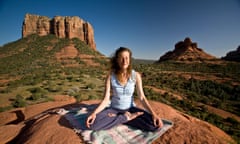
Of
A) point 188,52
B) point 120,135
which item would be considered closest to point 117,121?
point 120,135

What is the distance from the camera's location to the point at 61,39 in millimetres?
54125

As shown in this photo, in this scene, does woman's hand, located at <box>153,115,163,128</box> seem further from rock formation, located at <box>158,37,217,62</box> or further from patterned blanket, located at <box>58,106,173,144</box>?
rock formation, located at <box>158,37,217,62</box>

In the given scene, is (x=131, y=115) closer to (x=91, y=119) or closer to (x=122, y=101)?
(x=122, y=101)

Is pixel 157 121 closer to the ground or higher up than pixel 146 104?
closer to the ground

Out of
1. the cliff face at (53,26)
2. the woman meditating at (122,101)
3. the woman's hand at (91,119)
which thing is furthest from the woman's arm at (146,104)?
the cliff face at (53,26)

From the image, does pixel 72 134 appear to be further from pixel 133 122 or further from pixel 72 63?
pixel 72 63

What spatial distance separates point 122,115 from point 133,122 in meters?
0.26

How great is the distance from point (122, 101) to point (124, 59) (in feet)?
2.53

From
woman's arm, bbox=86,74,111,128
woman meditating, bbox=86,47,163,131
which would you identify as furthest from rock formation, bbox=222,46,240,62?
woman's arm, bbox=86,74,111,128

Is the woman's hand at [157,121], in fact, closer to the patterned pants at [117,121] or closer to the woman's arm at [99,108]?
the patterned pants at [117,121]

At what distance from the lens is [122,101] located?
8.16 feet

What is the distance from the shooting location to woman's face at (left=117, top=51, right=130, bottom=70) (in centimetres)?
244

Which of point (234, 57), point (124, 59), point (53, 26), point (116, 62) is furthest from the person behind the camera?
point (234, 57)

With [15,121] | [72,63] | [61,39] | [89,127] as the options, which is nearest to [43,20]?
[61,39]
